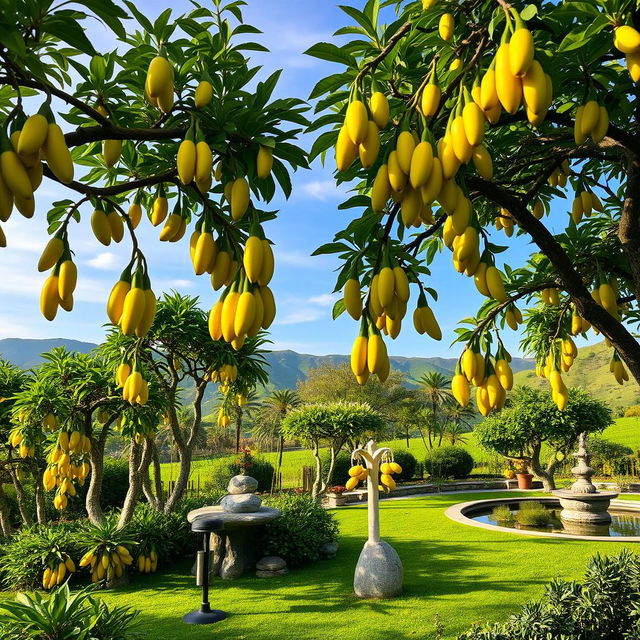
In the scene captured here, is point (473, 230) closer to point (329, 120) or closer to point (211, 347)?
point (329, 120)

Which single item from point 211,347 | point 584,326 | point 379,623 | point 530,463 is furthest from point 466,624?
point 530,463

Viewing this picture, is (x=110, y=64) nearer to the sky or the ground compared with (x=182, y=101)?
nearer to the sky

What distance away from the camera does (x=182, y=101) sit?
4.41 ft

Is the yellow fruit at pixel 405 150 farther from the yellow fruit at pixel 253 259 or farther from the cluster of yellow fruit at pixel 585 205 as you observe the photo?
the cluster of yellow fruit at pixel 585 205

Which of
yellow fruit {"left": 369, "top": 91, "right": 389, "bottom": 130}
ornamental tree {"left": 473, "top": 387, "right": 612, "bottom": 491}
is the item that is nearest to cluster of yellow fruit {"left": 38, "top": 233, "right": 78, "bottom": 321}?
yellow fruit {"left": 369, "top": 91, "right": 389, "bottom": 130}

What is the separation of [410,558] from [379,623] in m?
2.96

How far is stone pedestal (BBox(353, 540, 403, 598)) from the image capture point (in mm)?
6266

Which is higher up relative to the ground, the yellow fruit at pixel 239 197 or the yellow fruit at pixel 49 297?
the yellow fruit at pixel 239 197

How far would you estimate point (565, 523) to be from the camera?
37.0 ft

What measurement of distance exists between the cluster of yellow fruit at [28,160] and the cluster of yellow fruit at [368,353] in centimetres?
70

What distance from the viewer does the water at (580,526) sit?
35.2ft

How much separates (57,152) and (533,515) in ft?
46.7

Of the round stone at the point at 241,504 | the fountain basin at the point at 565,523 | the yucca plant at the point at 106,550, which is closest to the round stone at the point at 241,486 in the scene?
the round stone at the point at 241,504

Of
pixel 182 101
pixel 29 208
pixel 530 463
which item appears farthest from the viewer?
pixel 530 463
